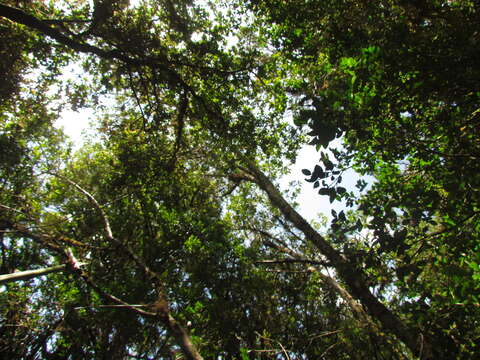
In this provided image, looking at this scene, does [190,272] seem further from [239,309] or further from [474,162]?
[474,162]

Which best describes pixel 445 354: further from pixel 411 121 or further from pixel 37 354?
pixel 37 354

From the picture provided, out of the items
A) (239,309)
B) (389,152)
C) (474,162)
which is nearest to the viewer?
(474,162)

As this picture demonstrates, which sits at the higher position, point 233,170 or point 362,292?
point 233,170

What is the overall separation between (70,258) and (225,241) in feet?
A: 12.6

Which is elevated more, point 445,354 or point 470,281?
point 470,281

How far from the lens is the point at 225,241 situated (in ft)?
23.6

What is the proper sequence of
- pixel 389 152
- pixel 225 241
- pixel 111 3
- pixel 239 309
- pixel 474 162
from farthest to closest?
pixel 225 241 < pixel 239 309 < pixel 111 3 < pixel 389 152 < pixel 474 162

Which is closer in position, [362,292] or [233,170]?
[362,292]

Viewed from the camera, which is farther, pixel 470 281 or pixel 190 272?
pixel 190 272

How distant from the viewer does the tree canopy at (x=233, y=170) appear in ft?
10.2

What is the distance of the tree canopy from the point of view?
3123 millimetres

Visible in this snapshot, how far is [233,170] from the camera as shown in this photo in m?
7.62

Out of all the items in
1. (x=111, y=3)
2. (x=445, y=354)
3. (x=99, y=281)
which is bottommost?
(x=445, y=354)

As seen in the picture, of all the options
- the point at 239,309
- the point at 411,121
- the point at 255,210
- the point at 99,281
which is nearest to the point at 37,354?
the point at 99,281
